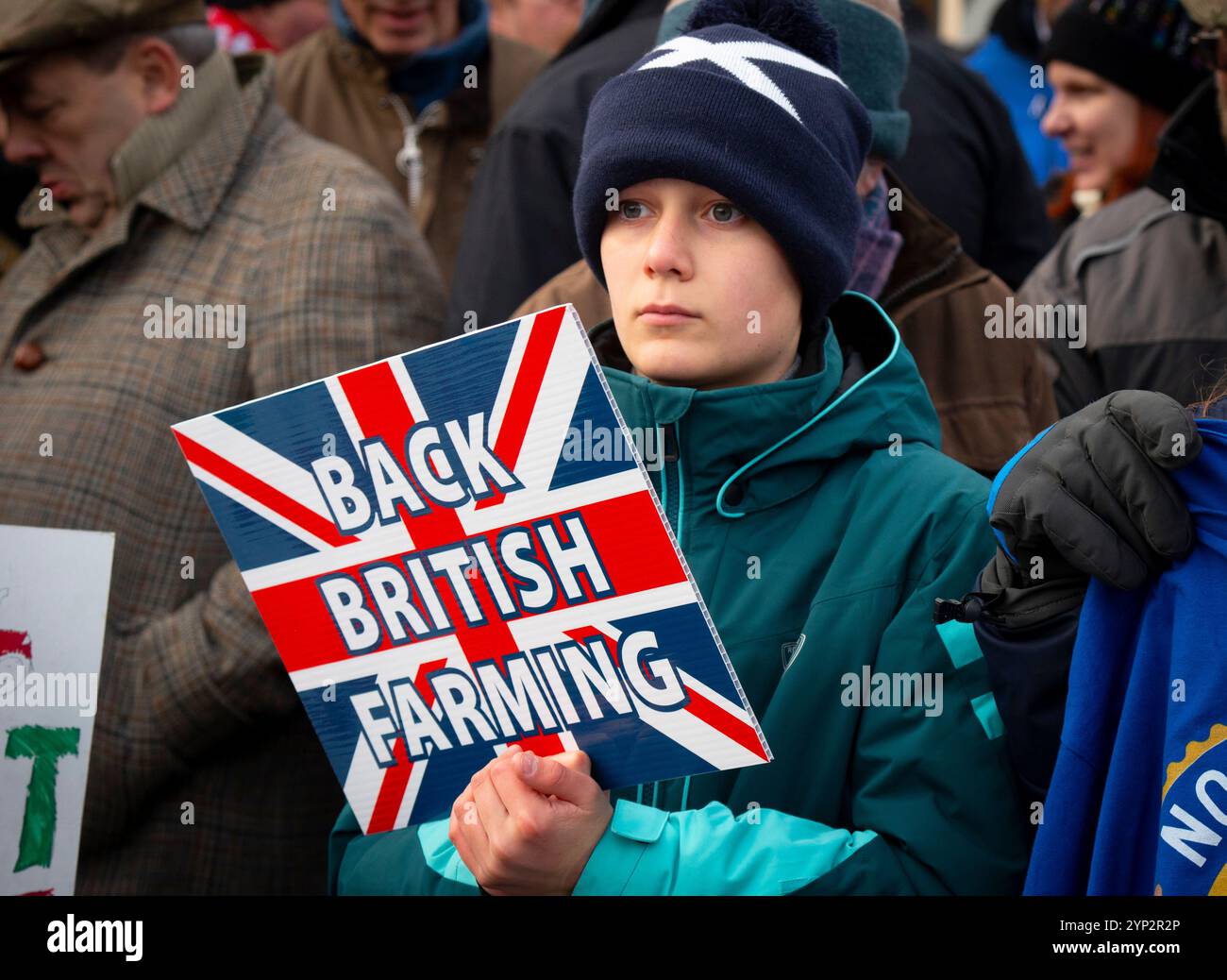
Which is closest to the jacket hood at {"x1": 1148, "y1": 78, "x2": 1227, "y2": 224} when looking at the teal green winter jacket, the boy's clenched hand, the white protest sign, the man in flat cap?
the teal green winter jacket

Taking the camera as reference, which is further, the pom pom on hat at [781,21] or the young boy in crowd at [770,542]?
the pom pom on hat at [781,21]

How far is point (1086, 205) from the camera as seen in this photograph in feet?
15.0

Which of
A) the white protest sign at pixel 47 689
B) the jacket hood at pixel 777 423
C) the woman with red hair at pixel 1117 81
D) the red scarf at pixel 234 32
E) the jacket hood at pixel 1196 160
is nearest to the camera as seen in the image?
the jacket hood at pixel 777 423

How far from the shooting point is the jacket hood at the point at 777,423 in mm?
1860

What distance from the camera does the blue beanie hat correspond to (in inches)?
73.3

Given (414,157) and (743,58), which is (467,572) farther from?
(414,157)

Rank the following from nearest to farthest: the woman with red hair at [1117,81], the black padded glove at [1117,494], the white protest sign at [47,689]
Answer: the black padded glove at [1117,494], the white protest sign at [47,689], the woman with red hair at [1117,81]

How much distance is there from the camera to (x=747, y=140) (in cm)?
187

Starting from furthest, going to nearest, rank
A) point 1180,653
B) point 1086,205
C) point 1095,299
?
point 1086,205, point 1095,299, point 1180,653

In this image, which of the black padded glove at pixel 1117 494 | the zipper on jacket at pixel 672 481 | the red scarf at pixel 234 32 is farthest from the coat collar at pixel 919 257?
the red scarf at pixel 234 32

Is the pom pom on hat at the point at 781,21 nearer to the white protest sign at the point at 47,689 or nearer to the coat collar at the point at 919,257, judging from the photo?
the coat collar at the point at 919,257
